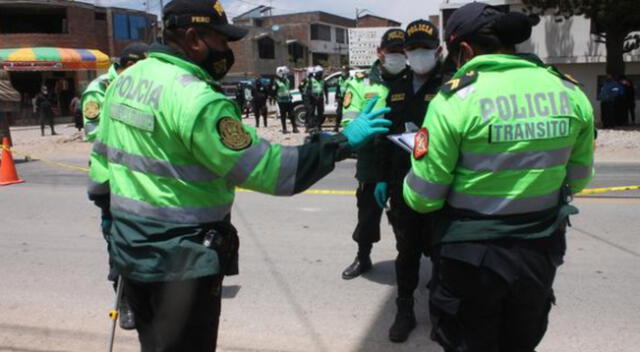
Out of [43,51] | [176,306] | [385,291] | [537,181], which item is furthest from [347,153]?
[43,51]

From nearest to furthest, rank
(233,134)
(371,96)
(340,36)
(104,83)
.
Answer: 1. (233,134)
2. (371,96)
3. (104,83)
4. (340,36)

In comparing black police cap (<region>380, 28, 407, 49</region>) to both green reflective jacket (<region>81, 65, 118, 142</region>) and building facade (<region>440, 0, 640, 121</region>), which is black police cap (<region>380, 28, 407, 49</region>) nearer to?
green reflective jacket (<region>81, 65, 118, 142</region>)

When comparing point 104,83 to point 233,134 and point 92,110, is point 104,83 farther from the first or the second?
point 233,134

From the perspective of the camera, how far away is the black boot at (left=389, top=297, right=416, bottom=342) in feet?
12.0

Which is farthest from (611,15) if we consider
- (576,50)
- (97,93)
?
(97,93)

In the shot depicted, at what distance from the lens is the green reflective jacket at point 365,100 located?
405cm

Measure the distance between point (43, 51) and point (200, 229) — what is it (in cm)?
3261

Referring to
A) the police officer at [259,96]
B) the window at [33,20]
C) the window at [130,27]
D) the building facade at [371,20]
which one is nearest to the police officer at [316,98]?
the police officer at [259,96]

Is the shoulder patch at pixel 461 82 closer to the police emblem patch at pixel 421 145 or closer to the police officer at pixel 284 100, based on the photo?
the police emblem patch at pixel 421 145

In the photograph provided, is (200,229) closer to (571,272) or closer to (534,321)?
(534,321)

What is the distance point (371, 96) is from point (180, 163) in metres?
2.17

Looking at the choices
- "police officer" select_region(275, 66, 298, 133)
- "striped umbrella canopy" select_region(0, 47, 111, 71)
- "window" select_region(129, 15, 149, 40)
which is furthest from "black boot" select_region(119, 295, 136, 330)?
"window" select_region(129, 15, 149, 40)

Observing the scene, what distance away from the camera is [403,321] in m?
3.71

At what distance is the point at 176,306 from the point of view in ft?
7.33
